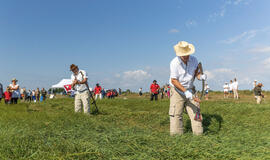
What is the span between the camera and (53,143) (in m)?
3.47

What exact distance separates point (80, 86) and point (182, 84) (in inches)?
176

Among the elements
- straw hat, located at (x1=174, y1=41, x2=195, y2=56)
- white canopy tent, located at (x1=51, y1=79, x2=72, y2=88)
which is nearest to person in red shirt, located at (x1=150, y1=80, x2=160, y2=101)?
straw hat, located at (x1=174, y1=41, x2=195, y2=56)

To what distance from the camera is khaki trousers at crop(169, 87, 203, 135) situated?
476cm

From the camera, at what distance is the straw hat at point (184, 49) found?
14.9ft

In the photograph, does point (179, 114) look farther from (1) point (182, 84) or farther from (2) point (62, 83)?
(2) point (62, 83)

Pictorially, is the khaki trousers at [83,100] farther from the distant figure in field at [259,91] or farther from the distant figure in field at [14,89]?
the distant figure in field at [259,91]

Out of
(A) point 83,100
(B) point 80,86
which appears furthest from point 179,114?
(B) point 80,86

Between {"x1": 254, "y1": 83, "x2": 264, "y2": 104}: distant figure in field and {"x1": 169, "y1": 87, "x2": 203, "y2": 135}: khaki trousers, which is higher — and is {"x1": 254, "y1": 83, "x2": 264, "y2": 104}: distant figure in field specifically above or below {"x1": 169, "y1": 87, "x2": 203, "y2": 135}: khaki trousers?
above

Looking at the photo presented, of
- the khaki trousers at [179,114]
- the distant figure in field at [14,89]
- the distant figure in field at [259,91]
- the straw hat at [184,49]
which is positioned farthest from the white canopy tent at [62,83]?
the straw hat at [184,49]

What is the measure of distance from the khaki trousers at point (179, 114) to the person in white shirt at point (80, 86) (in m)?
3.98

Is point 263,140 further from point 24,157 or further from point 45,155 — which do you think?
point 24,157

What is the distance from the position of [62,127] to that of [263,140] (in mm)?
4235

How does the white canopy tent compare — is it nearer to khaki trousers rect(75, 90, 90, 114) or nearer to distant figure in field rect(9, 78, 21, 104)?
distant figure in field rect(9, 78, 21, 104)

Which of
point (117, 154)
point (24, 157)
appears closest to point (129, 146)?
point (117, 154)
